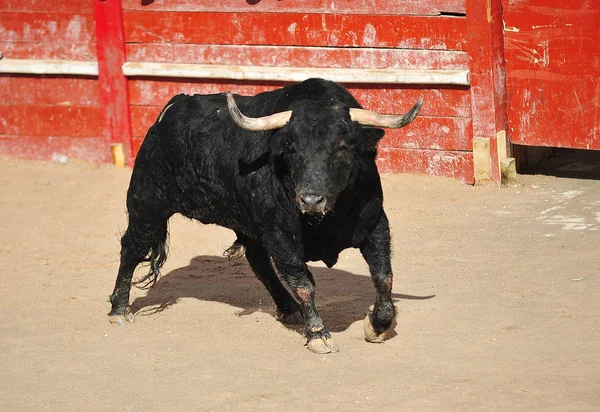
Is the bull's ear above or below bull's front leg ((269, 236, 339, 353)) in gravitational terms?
above

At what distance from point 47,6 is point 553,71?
5308 mm

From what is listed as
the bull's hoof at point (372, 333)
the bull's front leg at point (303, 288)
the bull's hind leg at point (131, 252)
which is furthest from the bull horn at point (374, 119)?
the bull's hind leg at point (131, 252)

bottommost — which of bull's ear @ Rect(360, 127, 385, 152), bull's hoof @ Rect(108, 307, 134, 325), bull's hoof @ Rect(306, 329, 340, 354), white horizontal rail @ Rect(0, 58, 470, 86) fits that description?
bull's hoof @ Rect(108, 307, 134, 325)

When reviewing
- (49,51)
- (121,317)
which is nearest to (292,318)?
(121,317)

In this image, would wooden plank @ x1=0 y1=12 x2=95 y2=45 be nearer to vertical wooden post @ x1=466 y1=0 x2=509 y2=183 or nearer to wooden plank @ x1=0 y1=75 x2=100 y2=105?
wooden plank @ x1=0 y1=75 x2=100 y2=105

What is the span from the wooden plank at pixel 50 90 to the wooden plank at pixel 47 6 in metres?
0.69

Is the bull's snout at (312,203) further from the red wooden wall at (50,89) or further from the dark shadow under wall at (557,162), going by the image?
the red wooden wall at (50,89)

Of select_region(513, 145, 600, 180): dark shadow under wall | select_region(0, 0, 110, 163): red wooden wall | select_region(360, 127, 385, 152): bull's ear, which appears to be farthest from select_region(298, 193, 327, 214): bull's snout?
select_region(0, 0, 110, 163): red wooden wall

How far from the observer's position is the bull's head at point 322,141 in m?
5.58

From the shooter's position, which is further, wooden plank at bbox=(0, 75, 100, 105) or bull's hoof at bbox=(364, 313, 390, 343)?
wooden plank at bbox=(0, 75, 100, 105)

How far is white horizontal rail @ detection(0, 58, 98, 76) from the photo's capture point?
10961 mm

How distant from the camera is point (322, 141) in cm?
567

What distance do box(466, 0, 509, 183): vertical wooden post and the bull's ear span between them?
361 centimetres

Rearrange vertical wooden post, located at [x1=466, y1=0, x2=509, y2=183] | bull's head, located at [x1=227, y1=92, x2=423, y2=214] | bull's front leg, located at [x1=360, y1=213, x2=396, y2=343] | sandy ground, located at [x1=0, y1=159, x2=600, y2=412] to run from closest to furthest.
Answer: sandy ground, located at [x1=0, y1=159, x2=600, y2=412] < bull's head, located at [x1=227, y1=92, x2=423, y2=214] < bull's front leg, located at [x1=360, y1=213, x2=396, y2=343] < vertical wooden post, located at [x1=466, y1=0, x2=509, y2=183]
